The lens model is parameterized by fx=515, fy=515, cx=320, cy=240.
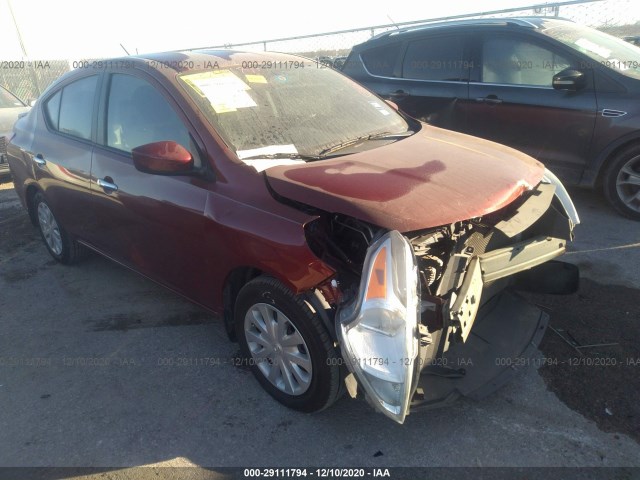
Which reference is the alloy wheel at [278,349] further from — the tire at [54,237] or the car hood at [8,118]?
the car hood at [8,118]

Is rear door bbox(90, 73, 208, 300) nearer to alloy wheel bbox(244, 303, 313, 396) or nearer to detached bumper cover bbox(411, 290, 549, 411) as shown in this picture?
alloy wheel bbox(244, 303, 313, 396)

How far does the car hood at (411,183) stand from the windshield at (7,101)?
7.97m

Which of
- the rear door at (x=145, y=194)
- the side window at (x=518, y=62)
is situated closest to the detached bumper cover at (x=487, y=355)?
the rear door at (x=145, y=194)

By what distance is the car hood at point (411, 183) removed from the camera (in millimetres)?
2227

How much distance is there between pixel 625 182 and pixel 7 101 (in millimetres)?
9199

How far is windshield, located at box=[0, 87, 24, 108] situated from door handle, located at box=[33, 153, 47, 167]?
17.3 feet

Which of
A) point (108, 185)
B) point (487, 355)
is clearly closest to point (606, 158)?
point (487, 355)

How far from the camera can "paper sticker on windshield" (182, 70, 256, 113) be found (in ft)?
9.90

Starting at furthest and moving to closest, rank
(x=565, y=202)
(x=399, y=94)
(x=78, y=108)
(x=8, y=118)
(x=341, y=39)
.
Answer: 1. (x=341, y=39)
2. (x=8, y=118)
3. (x=399, y=94)
4. (x=78, y=108)
5. (x=565, y=202)

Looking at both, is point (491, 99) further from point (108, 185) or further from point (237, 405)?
point (237, 405)

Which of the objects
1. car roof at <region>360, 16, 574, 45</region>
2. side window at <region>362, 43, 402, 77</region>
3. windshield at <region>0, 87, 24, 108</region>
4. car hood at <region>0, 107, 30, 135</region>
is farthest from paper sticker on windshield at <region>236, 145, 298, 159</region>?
windshield at <region>0, 87, 24, 108</region>

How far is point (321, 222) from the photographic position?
248cm

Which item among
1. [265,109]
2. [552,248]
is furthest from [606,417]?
[265,109]

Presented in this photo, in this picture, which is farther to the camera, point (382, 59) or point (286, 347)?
point (382, 59)
